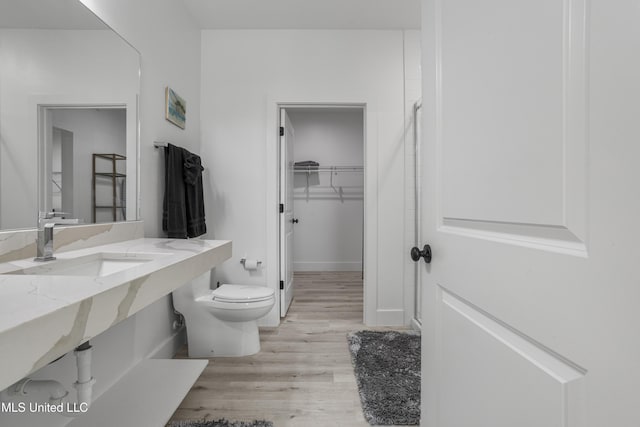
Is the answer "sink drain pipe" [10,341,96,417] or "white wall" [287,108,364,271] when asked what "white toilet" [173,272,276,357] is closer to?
"sink drain pipe" [10,341,96,417]

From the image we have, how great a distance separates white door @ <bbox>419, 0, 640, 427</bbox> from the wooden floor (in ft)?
2.68

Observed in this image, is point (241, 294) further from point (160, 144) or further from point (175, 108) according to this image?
point (175, 108)

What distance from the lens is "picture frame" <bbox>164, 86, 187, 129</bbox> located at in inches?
75.1

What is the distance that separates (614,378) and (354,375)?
154cm

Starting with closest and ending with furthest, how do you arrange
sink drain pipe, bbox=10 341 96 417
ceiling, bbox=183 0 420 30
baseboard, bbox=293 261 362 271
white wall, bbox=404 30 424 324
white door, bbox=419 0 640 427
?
1. white door, bbox=419 0 640 427
2. sink drain pipe, bbox=10 341 96 417
3. ceiling, bbox=183 0 420 30
4. white wall, bbox=404 30 424 324
5. baseboard, bbox=293 261 362 271

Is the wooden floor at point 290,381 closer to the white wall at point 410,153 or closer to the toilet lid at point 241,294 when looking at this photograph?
the toilet lid at point 241,294

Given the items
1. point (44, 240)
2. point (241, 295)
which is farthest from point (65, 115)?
point (241, 295)

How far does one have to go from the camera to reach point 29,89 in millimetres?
1063

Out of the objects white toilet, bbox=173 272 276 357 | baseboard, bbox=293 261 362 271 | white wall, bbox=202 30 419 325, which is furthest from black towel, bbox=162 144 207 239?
baseboard, bbox=293 261 362 271

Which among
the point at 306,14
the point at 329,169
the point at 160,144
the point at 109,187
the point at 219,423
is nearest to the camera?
the point at 219,423

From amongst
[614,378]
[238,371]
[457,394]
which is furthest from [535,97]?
[238,371]

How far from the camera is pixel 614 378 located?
1.27ft

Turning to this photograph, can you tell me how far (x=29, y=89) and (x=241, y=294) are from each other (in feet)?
4.76

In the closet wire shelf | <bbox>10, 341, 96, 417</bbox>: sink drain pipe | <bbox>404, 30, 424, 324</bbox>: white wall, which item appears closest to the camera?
<bbox>10, 341, 96, 417</bbox>: sink drain pipe
